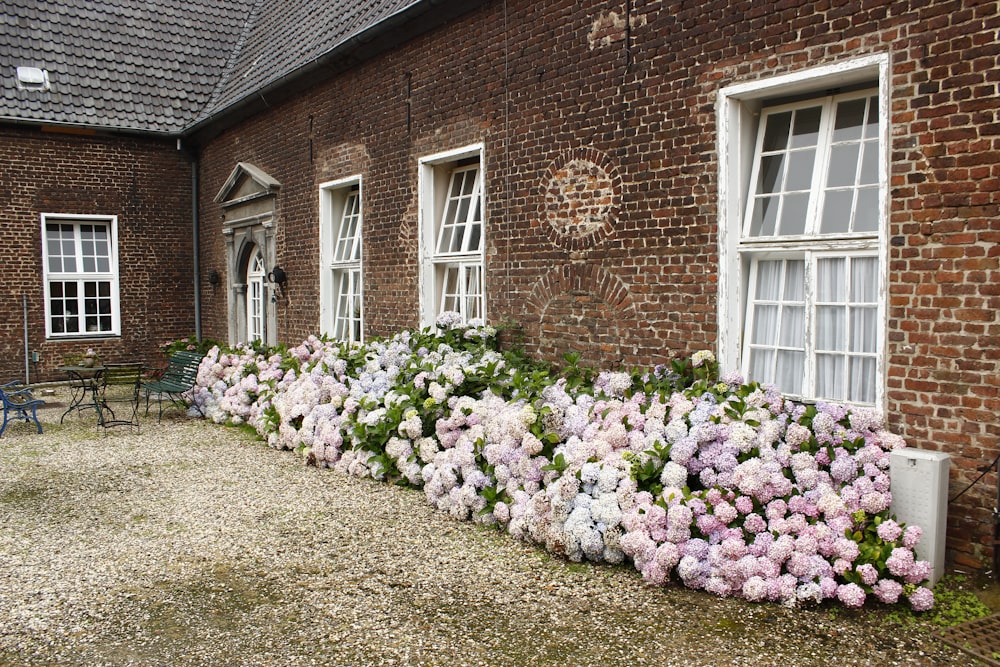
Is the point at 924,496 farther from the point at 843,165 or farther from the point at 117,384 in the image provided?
the point at 117,384

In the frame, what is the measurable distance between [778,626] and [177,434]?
7928 mm

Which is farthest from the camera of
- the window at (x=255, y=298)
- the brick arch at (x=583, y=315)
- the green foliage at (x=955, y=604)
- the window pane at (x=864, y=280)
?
the window at (x=255, y=298)

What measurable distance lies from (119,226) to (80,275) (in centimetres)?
118

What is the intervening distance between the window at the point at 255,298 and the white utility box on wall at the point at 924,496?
11.8m

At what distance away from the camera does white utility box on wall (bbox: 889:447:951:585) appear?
15.2ft

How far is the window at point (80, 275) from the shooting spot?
1527cm

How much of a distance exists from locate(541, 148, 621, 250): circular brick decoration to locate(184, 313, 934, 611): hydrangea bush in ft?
4.14

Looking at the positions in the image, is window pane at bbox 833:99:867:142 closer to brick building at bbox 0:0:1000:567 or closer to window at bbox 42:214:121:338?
brick building at bbox 0:0:1000:567

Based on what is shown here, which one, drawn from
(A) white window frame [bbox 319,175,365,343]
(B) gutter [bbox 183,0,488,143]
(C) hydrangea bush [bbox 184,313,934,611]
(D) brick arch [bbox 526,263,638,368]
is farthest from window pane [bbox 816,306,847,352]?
(A) white window frame [bbox 319,175,365,343]

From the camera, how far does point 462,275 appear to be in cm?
970

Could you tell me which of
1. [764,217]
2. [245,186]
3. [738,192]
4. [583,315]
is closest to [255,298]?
[245,186]

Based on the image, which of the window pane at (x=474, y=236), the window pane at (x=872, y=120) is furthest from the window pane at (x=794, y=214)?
the window pane at (x=474, y=236)

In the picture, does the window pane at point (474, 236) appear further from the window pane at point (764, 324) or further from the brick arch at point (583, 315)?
the window pane at point (764, 324)

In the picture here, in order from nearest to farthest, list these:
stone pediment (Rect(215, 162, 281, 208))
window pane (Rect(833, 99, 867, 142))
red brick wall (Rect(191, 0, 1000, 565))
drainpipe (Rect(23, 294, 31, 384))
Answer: red brick wall (Rect(191, 0, 1000, 565)) → window pane (Rect(833, 99, 867, 142)) → stone pediment (Rect(215, 162, 281, 208)) → drainpipe (Rect(23, 294, 31, 384))
